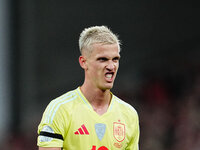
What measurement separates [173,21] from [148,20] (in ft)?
2.38

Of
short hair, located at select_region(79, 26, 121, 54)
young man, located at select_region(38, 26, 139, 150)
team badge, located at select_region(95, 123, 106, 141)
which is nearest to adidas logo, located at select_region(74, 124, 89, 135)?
young man, located at select_region(38, 26, 139, 150)

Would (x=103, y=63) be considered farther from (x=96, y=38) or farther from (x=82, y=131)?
(x=82, y=131)

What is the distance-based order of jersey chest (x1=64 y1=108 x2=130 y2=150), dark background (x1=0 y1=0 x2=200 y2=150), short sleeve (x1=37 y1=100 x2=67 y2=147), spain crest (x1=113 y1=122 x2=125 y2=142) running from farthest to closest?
dark background (x1=0 y1=0 x2=200 y2=150) < spain crest (x1=113 y1=122 x2=125 y2=142) < jersey chest (x1=64 y1=108 x2=130 y2=150) < short sleeve (x1=37 y1=100 x2=67 y2=147)

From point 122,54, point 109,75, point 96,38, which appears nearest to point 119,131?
point 109,75

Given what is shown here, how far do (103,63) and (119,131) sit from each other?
71 centimetres

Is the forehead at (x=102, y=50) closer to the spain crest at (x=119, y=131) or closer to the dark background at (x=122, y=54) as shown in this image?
the spain crest at (x=119, y=131)

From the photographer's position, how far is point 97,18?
14.3m

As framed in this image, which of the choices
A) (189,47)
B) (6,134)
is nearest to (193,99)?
(189,47)

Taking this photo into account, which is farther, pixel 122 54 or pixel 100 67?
pixel 122 54

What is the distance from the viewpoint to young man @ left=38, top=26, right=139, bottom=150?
480 centimetres

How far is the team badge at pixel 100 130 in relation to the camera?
16.3ft

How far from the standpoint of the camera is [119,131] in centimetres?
512

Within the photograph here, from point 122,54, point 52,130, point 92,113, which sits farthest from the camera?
point 122,54

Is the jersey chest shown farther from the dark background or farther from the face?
the dark background
